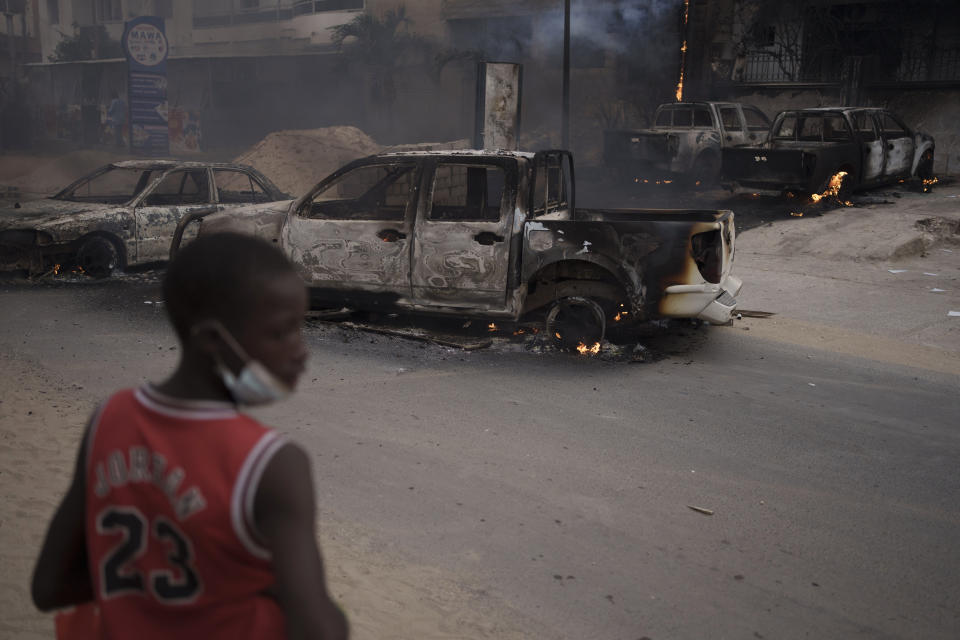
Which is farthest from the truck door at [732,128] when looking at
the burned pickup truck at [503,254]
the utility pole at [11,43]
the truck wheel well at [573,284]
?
the utility pole at [11,43]

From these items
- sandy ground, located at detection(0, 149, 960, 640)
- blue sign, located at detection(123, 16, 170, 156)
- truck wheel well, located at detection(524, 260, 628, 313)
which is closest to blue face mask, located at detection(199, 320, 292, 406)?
sandy ground, located at detection(0, 149, 960, 640)

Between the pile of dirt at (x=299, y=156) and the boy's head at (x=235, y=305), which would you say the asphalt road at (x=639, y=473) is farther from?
the pile of dirt at (x=299, y=156)

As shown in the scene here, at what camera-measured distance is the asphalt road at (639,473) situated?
3648mm

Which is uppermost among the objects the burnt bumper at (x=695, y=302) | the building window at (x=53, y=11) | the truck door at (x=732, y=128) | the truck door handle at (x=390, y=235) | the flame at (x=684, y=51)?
the building window at (x=53, y=11)

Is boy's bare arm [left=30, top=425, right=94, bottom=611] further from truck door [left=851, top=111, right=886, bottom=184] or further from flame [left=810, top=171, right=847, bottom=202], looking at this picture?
truck door [left=851, top=111, right=886, bottom=184]

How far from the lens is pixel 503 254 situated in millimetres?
7426

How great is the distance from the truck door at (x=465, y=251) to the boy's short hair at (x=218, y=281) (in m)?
5.89

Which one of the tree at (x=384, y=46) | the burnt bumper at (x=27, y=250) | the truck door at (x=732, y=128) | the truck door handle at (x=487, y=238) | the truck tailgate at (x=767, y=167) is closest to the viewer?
the truck door handle at (x=487, y=238)

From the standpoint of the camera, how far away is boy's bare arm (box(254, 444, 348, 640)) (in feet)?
4.81

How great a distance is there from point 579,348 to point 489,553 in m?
3.81

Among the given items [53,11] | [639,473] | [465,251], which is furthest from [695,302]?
[53,11]

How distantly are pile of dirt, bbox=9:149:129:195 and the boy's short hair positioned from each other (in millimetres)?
22534

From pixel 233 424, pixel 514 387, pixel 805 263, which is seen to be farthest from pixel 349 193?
pixel 233 424

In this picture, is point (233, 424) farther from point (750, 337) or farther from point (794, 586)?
point (750, 337)
